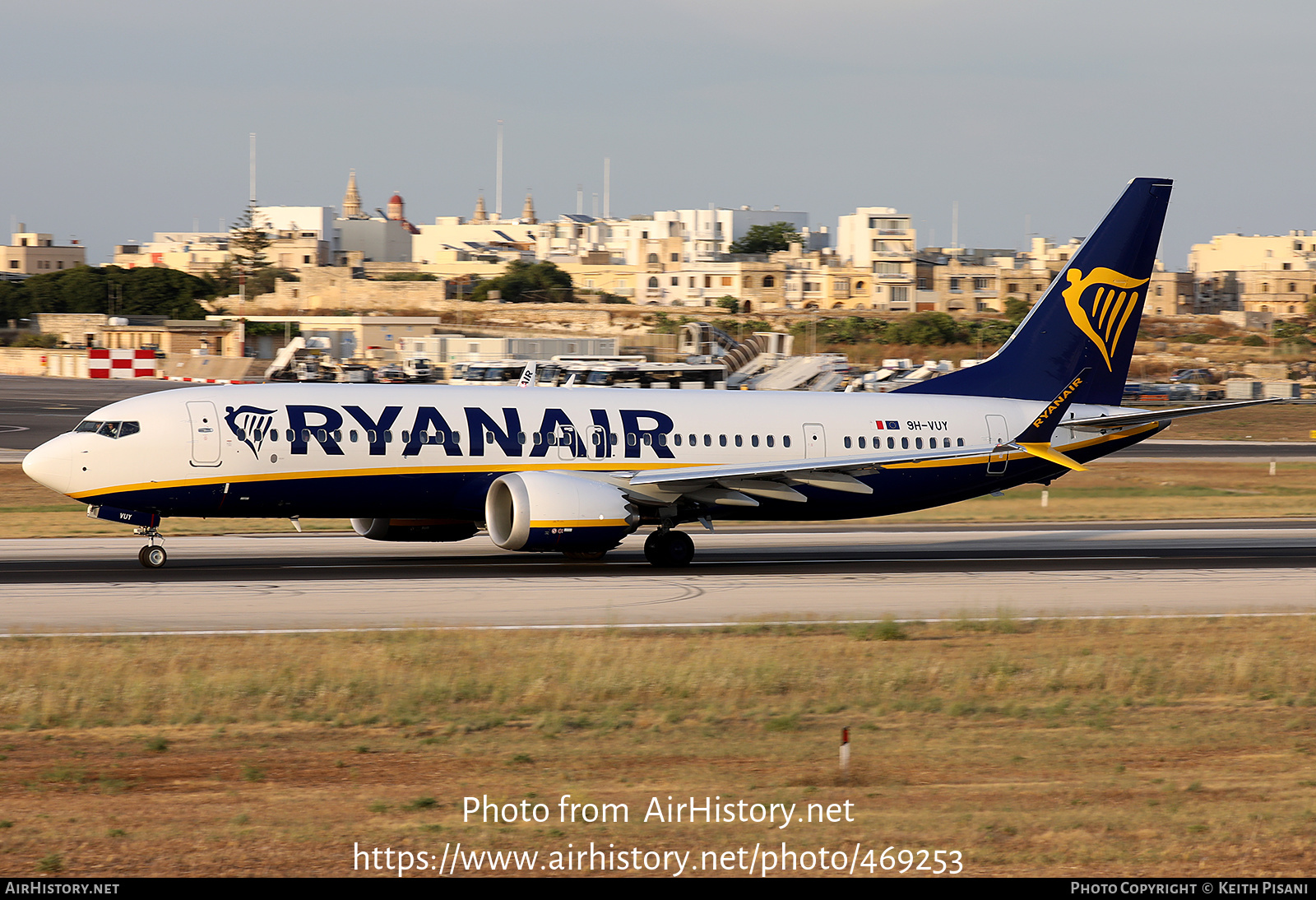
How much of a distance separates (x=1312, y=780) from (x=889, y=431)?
23810 millimetres

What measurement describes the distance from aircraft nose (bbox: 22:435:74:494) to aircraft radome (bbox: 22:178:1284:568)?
3cm

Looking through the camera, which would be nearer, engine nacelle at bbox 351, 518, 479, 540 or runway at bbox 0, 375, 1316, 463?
engine nacelle at bbox 351, 518, 479, 540

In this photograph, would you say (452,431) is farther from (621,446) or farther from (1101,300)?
(1101,300)

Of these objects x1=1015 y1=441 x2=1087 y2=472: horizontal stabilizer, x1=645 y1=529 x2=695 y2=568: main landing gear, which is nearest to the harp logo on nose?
x1=645 y1=529 x2=695 y2=568: main landing gear

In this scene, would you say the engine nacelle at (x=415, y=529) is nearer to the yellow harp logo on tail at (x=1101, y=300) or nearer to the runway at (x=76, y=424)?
the yellow harp logo on tail at (x=1101, y=300)

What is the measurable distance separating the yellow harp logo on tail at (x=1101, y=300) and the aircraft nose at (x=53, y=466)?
27291mm

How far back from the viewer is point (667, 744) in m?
16.8

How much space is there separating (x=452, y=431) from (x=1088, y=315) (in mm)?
19486

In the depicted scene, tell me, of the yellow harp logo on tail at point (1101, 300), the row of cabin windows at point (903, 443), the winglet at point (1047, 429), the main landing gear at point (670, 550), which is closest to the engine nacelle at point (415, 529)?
the main landing gear at point (670, 550)

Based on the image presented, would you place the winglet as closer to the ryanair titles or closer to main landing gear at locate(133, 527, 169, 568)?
the ryanair titles

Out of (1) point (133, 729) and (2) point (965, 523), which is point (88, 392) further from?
(1) point (133, 729)

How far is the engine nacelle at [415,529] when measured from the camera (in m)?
36.2

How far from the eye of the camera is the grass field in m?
12.6

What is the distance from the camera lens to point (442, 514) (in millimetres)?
34031
